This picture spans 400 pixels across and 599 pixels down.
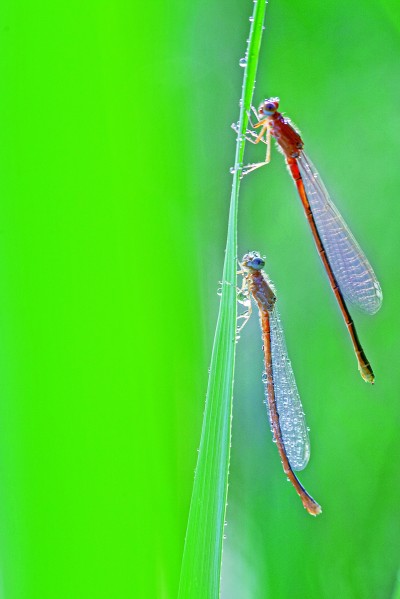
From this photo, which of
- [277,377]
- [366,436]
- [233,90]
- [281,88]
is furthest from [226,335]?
[233,90]

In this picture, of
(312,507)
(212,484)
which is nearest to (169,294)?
(212,484)

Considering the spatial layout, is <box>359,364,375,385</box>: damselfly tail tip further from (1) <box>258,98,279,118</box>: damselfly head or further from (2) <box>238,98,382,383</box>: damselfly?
(1) <box>258,98,279,118</box>: damselfly head

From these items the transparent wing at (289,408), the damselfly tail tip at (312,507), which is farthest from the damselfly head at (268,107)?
the damselfly tail tip at (312,507)

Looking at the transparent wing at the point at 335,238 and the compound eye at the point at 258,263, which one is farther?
the transparent wing at the point at 335,238

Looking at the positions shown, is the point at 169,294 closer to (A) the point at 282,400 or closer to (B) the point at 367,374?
(A) the point at 282,400

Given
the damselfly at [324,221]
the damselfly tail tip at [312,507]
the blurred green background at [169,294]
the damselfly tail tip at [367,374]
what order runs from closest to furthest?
the blurred green background at [169,294] → the damselfly tail tip at [312,507] → the damselfly tail tip at [367,374] → the damselfly at [324,221]

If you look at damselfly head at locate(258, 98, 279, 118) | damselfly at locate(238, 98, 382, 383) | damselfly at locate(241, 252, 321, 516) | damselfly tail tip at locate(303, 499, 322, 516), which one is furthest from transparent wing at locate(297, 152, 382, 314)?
damselfly tail tip at locate(303, 499, 322, 516)

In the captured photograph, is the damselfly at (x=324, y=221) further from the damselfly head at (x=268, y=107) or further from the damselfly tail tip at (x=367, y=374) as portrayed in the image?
the damselfly tail tip at (x=367, y=374)
